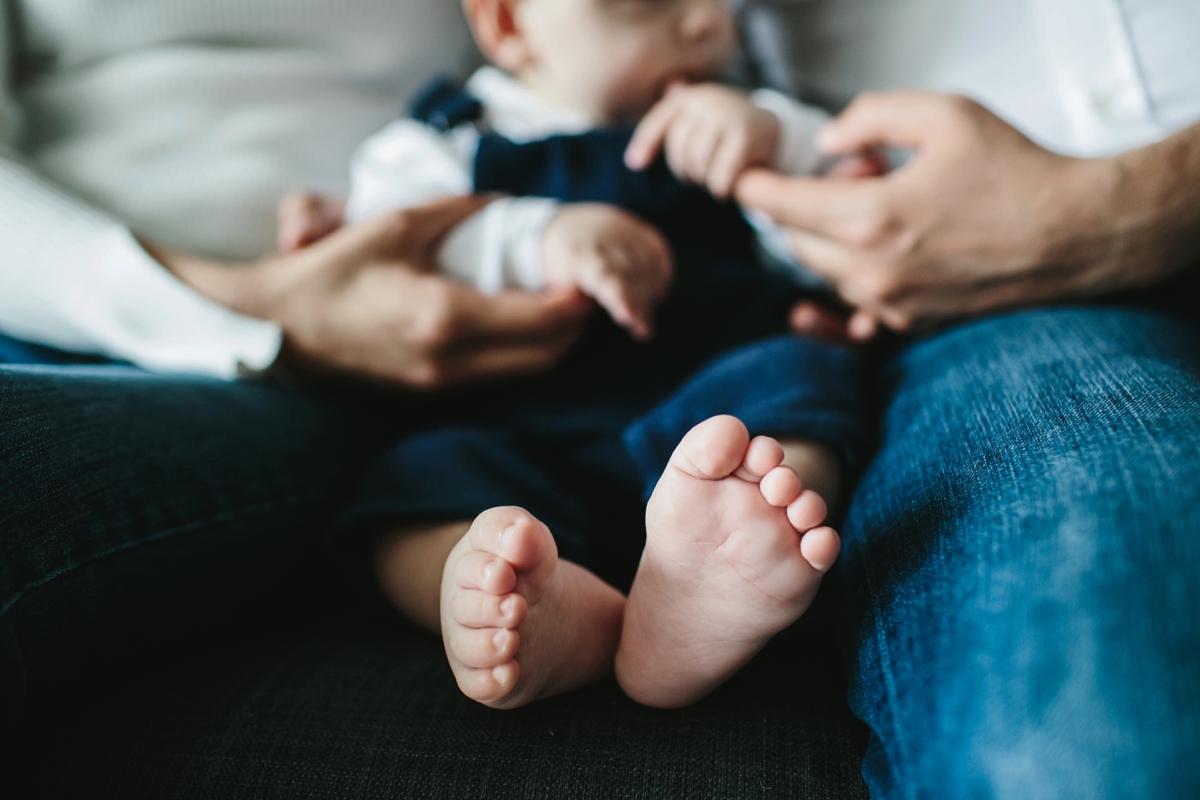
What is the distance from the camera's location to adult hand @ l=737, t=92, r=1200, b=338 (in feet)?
2.15

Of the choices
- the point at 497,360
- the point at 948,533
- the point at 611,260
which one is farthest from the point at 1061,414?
the point at 497,360

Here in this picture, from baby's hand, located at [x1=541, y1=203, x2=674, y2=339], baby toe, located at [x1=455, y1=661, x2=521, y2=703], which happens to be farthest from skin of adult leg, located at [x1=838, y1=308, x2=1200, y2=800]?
baby's hand, located at [x1=541, y1=203, x2=674, y2=339]

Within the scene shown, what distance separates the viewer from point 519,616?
16.7 inches

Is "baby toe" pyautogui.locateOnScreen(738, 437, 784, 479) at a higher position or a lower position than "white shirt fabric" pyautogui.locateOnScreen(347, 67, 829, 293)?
lower

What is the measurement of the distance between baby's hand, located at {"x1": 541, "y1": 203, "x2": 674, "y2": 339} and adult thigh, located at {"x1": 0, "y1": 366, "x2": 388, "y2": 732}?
326mm

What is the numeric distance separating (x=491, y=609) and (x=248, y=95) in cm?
89

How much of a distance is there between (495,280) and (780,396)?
0.41 meters

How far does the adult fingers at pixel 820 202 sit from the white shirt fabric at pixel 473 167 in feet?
0.41

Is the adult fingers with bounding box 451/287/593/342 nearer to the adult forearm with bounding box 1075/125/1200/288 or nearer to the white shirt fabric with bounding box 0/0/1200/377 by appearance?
the white shirt fabric with bounding box 0/0/1200/377

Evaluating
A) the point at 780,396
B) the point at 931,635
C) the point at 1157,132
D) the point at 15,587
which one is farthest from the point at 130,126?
the point at 1157,132

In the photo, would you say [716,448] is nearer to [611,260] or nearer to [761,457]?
[761,457]

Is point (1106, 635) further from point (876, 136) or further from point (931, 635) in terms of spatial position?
point (876, 136)

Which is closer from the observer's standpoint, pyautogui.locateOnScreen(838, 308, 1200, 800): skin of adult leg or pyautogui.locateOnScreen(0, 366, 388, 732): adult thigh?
pyautogui.locateOnScreen(838, 308, 1200, 800): skin of adult leg

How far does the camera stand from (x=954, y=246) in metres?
0.70
